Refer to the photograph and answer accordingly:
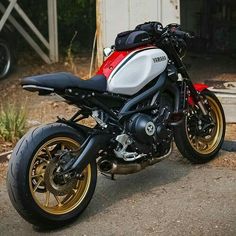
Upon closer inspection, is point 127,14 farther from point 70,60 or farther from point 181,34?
point 181,34

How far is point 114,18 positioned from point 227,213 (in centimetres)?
463

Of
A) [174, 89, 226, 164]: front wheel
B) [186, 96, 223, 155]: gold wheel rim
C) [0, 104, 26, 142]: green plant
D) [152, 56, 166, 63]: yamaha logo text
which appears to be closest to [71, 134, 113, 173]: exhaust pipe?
[152, 56, 166, 63]: yamaha logo text

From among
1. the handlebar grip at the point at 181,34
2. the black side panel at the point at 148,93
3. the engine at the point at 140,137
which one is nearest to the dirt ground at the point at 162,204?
the engine at the point at 140,137

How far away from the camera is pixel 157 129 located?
481 cm

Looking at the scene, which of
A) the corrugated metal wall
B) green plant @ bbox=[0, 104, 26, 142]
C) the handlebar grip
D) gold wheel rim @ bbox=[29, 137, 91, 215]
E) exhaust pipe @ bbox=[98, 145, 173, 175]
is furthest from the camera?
the corrugated metal wall

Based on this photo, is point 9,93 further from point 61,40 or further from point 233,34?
point 233,34

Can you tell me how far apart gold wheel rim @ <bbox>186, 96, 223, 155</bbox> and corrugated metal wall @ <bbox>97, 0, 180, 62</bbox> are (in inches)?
112

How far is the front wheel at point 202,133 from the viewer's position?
17.5ft

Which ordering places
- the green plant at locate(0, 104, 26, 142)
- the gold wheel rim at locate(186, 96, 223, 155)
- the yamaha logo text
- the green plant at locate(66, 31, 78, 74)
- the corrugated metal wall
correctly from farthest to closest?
the green plant at locate(66, 31, 78, 74) < the corrugated metal wall < the green plant at locate(0, 104, 26, 142) < the gold wheel rim at locate(186, 96, 223, 155) < the yamaha logo text

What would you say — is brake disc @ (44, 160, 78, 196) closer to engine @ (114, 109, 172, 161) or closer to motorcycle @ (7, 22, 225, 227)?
motorcycle @ (7, 22, 225, 227)

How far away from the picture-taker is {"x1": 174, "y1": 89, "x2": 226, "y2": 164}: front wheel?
5.32m

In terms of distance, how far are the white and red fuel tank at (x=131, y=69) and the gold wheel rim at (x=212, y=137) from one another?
1020mm

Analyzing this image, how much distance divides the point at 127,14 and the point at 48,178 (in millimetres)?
4684

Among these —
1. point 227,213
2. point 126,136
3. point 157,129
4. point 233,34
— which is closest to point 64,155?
point 126,136
